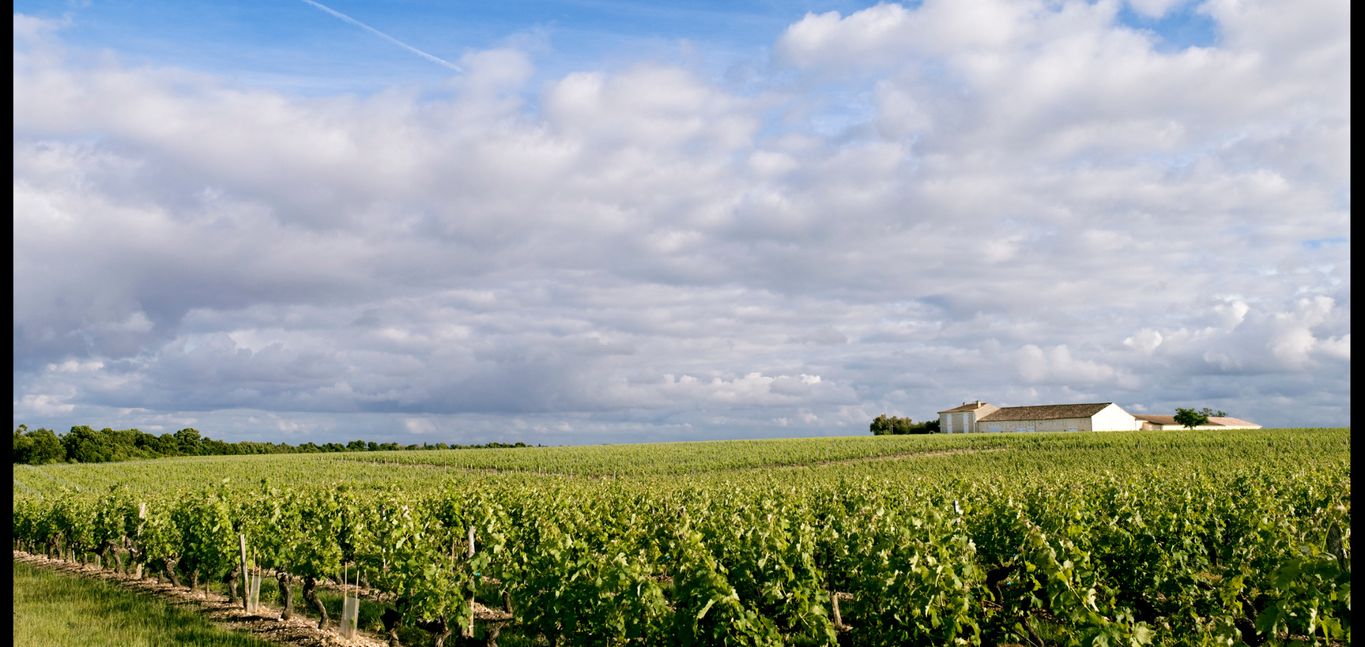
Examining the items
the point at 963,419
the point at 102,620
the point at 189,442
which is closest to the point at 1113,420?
the point at 963,419

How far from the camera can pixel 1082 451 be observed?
56.2 meters

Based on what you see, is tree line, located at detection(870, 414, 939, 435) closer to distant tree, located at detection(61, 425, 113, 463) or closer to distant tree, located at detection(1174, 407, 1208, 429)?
distant tree, located at detection(1174, 407, 1208, 429)

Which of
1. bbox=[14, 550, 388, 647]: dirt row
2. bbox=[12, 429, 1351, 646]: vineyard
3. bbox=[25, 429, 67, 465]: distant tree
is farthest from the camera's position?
bbox=[25, 429, 67, 465]: distant tree

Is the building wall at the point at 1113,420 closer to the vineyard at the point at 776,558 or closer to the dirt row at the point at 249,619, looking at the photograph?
the vineyard at the point at 776,558

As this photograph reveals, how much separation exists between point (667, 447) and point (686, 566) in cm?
6174

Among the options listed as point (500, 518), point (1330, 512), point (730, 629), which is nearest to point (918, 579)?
point (730, 629)

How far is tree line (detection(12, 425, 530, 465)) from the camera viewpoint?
80.6 m

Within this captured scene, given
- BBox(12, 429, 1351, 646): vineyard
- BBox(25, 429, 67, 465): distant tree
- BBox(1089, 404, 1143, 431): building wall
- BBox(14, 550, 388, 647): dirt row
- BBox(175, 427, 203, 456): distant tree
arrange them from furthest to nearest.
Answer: BBox(175, 427, 203, 456): distant tree, BBox(1089, 404, 1143, 431): building wall, BBox(25, 429, 67, 465): distant tree, BBox(14, 550, 388, 647): dirt row, BBox(12, 429, 1351, 646): vineyard

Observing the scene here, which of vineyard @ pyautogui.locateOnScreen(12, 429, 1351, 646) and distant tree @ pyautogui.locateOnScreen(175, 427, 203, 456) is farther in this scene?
distant tree @ pyautogui.locateOnScreen(175, 427, 203, 456)

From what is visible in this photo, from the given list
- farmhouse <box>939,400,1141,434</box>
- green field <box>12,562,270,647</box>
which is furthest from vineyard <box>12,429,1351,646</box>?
farmhouse <box>939,400,1141,434</box>

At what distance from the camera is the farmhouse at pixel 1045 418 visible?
84.4 metres

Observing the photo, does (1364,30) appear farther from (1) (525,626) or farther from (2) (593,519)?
(2) (593,519)

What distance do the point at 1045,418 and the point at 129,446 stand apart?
88067 millimetres

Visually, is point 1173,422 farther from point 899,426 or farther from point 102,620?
point 102,620
